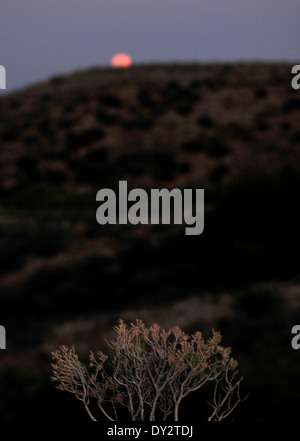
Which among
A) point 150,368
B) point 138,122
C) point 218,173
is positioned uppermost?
point 138,122

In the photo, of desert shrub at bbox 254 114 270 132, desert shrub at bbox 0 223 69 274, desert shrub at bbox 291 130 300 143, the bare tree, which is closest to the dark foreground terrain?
desert shrub at bbox 0 223 69 274

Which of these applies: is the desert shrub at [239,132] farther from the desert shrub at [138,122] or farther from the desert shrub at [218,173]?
the desert shrub at [138,122]

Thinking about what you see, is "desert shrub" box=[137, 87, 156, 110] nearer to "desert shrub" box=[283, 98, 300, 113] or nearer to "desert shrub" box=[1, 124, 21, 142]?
"desert shrub" box=[1, 124, 21, 142]

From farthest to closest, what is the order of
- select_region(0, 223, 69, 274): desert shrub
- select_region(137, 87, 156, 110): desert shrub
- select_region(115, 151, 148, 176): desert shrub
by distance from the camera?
select_region(137, 87, 156, 110): desert shrub → select_region(115, 151, 148, 176): desert shrub → select_region(0, 223, 69, 274): desert shrub

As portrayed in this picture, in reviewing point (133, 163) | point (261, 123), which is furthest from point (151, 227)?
point (261, 123)

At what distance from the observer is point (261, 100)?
5506cm

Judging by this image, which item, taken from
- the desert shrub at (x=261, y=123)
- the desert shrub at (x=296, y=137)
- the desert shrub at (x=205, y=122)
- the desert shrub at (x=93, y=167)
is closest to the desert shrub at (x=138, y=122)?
the desert shrub at (x=205, y=122)

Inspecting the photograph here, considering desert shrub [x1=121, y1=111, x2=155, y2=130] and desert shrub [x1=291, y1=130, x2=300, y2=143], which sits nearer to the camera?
desert shrub [x1=291, y1=130, x2=300, y2=143]

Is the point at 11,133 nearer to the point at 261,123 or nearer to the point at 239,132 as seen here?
the point at 239,132

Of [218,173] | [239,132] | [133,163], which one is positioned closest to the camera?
[218,173]

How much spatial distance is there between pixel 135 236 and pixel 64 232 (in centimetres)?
378

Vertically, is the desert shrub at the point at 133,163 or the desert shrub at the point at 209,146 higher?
the desert shrub at the point at 209,146

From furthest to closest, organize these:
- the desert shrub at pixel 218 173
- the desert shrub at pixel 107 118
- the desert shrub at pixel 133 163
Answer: the desert shrub at pixel 107 118 < the desert shrub at pixel 133 163 < the desert shrub at pixel 218 173
